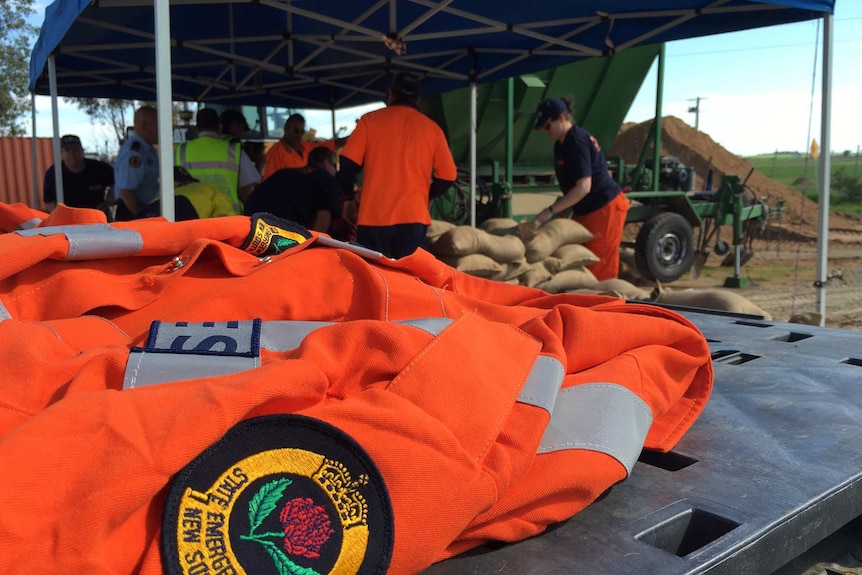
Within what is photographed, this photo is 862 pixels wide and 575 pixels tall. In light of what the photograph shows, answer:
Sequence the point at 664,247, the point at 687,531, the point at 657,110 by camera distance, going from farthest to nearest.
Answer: the point at 657,110
the point at 664,247
the point at 687,531

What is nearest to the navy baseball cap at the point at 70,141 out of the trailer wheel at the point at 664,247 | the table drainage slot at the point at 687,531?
the trailer wheel at the point at 664,247

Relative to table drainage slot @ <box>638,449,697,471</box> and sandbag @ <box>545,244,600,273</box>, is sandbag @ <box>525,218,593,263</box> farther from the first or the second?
table drainage slot @ <box>638,449,697,471</box>

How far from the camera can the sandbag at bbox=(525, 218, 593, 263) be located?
18.0 feet

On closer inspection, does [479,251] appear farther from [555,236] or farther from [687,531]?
[687,531]

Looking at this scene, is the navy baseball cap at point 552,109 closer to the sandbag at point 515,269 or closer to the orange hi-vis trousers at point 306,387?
the sandbag at point 515,269

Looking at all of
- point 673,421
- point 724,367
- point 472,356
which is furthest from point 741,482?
point 724,367

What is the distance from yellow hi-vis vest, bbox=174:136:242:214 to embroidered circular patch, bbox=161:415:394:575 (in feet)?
14.8

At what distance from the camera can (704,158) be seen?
76.5 ft

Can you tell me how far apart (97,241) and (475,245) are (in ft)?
13.2

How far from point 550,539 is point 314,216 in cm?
403

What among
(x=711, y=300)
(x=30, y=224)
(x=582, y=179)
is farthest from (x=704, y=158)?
(x=30, y=224)

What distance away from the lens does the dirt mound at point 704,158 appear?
20828 mm

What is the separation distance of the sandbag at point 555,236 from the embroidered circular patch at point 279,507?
4.86 meters

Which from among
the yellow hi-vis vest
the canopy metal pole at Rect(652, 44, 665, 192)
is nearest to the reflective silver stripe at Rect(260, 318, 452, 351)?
the yellow hi-vis vest
